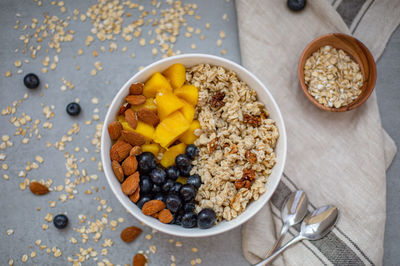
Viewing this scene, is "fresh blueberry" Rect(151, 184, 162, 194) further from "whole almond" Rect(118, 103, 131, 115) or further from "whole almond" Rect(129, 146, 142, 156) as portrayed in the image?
"whole almond" Rect(118, 103, 131, 115)

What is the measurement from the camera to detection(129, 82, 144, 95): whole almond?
1170mm

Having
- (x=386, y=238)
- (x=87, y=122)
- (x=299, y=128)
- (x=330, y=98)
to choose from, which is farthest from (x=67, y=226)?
(x=386, y=238)

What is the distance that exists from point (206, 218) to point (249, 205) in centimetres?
17

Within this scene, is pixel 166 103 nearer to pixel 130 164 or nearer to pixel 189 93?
pixel 189 93

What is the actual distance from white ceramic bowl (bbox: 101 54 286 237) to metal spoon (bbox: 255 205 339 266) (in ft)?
0.95

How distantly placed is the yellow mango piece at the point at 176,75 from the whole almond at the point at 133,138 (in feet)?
0.72

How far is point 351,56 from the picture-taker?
1.40 m

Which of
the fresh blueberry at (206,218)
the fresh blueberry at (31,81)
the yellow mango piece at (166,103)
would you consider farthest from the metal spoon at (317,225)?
the fresh blueberry at (31,81)

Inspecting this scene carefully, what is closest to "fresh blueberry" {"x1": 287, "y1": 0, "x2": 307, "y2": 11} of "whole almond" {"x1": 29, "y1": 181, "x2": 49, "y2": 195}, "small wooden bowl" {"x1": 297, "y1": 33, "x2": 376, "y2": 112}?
"small wooden bowl" {"x1": 297, "y1": 33, "x2": 376, "y2": 112}

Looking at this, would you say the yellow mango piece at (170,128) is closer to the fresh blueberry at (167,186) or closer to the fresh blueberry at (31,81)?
the fresh blueberry at (167,186)

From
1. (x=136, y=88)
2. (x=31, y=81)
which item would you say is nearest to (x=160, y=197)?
(x=136, y=88)

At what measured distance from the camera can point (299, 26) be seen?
1438 millimetres

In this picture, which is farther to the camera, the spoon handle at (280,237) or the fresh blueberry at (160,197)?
the spoon handle at (280,237)

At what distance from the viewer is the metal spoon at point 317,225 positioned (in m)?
1.32
